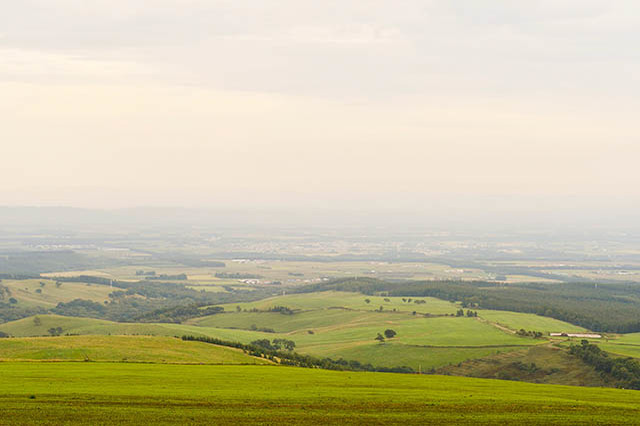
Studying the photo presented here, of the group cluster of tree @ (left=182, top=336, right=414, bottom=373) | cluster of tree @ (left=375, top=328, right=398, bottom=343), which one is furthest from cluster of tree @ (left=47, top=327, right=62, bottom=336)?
cluster of tree @ (left=375, top=328, right=398, bottom=343)

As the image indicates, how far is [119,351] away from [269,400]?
50.7 metres

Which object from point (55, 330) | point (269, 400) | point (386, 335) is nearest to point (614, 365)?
point (386, 335)

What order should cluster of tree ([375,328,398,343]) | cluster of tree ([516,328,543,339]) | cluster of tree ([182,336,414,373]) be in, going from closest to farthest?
cluster of tree ([182,336,414,373])
cluster of tree ([516,328,543,339])
cluster of tree ([375,328,398,343])

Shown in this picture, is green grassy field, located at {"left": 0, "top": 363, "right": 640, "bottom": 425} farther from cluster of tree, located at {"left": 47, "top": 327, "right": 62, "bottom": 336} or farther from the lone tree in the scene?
cluster of tree, located at {"left": 47, "top": 327, "right": 62, "bottom": 336}

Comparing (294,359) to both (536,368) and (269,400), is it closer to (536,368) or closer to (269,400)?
(536,368)

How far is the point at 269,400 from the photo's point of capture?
175ft

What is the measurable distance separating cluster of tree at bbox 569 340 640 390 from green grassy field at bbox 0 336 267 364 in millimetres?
72967

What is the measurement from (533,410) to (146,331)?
154166 mm

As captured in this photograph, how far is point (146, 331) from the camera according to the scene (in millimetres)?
185625

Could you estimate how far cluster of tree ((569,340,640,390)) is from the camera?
11656 centimetres

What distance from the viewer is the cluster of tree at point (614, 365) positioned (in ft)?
382

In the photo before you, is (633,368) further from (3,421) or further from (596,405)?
(3,421)

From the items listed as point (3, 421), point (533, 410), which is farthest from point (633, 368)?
point (3, 421)

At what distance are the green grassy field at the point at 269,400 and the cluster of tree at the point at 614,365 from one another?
55134 millimetres
